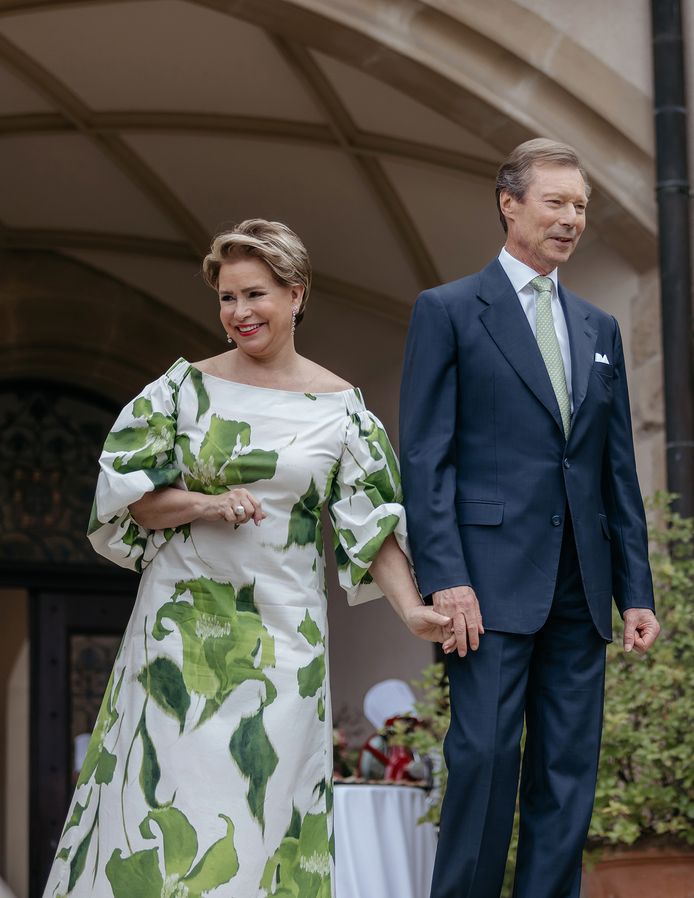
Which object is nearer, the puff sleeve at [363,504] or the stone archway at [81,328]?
the puff sleeve at [363,504]

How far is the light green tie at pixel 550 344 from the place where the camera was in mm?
3766

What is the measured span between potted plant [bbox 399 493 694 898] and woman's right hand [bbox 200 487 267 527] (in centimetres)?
224

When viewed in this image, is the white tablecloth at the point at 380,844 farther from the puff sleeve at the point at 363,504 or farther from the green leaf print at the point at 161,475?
the green leaf print at the point at 161,475

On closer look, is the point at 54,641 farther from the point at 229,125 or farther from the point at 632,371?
the point at 632,371

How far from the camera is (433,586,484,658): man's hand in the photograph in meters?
3.55

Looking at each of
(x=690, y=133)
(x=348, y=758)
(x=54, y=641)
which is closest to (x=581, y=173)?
(x=690, y=133)

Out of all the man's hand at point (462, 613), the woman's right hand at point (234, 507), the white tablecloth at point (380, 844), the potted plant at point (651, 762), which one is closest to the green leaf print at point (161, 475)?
the woman's right hand at point (234, 507)

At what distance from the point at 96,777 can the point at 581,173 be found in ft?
5.64

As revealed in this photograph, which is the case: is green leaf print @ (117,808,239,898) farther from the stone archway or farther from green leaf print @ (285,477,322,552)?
the stone archway

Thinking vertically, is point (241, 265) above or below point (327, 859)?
above

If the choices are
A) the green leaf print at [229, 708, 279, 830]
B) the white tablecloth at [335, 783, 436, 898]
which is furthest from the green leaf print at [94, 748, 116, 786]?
the white tablecloth at [335, 783, 436, 898]

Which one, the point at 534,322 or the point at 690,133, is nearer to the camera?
the point at 534,322

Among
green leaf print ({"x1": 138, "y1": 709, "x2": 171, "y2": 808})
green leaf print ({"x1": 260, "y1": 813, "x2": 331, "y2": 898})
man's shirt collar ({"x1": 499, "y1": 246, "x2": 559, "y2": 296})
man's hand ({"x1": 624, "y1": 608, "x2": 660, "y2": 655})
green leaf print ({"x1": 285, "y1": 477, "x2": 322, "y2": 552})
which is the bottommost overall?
green leaf print ({"x1": 260, "y1": 813, "x2": 331, "y2": 898})

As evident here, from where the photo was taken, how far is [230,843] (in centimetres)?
345
